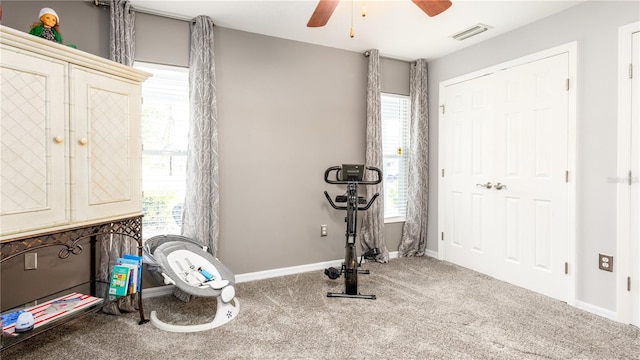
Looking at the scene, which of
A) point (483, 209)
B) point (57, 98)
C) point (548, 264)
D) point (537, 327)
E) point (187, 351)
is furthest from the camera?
point (483, 209)

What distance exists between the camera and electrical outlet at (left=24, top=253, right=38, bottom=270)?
2461mm

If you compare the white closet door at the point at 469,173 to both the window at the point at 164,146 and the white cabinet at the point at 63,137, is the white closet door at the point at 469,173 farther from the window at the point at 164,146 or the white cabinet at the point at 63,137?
the white cabinet at the point at 63,137

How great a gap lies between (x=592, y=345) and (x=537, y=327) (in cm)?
32

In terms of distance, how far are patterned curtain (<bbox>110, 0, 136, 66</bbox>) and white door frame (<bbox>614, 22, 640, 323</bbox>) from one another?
12.7ft

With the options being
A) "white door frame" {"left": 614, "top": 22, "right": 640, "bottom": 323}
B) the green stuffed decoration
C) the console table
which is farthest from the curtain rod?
"white door frame" {"left": 614, "top": 22, "right": 640, "bottom": 323}

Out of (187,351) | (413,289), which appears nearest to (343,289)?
(413,289)

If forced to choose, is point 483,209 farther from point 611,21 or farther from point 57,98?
point 57,98

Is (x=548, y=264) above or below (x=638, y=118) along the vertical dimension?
below

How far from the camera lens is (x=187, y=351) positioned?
2098 millimetres

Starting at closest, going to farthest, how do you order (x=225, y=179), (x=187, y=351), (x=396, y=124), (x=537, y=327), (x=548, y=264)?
(x=187, y=351)
(x=537, y=327)
(x=548, y=264)
(x=225, y=179)
(x=396, y=124)

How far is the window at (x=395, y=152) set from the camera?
4340 mm

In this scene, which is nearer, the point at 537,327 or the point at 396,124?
the point at 537,327

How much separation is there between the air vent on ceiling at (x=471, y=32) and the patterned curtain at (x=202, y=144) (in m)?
2.49

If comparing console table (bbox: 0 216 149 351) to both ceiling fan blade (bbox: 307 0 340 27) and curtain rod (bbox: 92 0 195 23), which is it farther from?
ceiling fan blade (bbox: 307 0 340 27)
